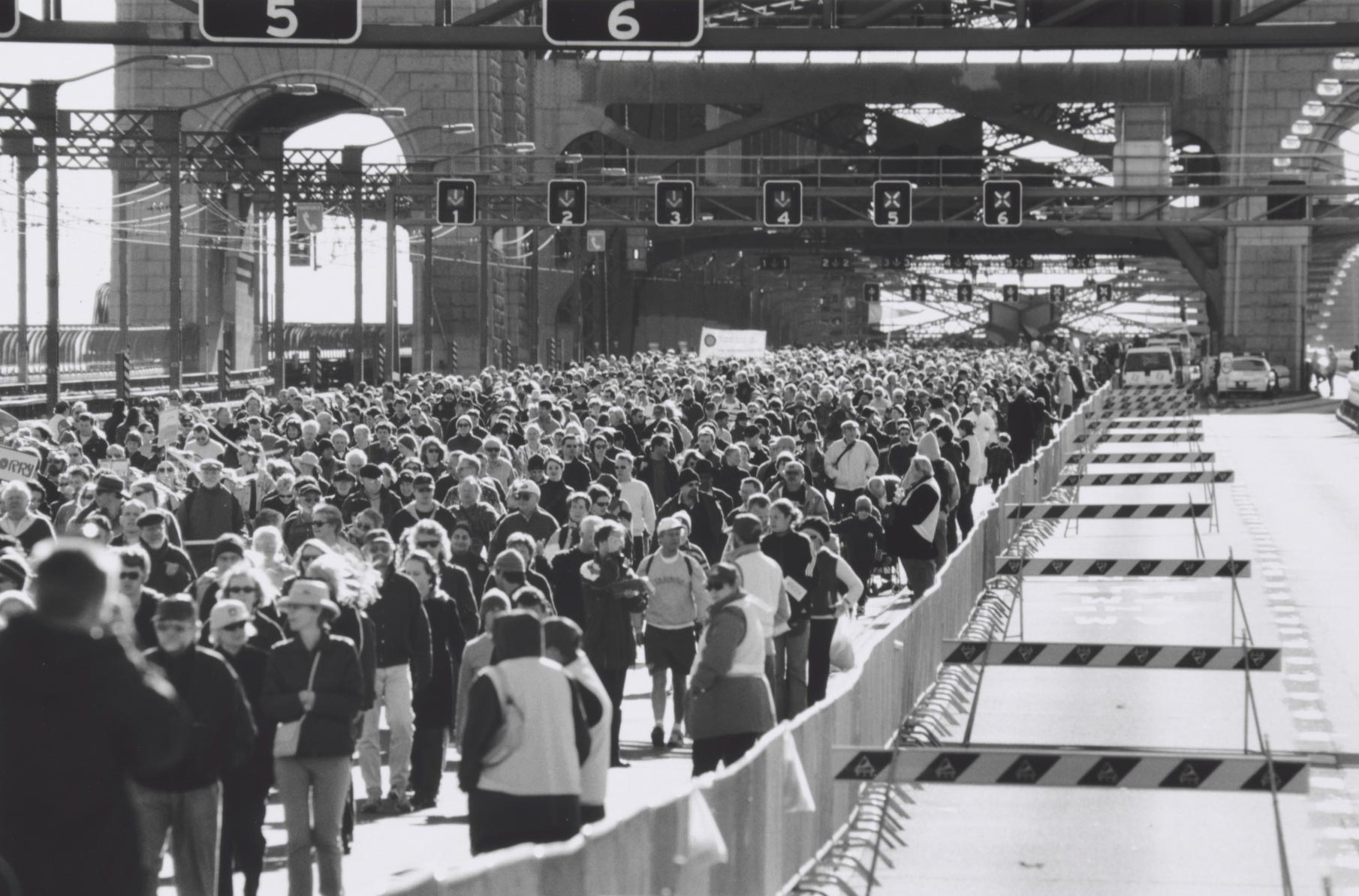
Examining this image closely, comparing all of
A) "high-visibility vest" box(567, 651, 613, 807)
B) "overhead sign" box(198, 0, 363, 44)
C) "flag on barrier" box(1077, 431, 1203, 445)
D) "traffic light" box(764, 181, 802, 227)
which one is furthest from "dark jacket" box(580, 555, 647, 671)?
"traffic light" box(764, 181, 802, 227)

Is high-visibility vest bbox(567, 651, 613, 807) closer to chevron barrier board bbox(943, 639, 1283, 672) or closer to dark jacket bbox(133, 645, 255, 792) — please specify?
dark jacket bbox(133, 645, 255, 792)

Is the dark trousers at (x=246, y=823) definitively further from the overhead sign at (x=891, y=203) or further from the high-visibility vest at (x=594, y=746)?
the overhead sign at (x=891, y=203)

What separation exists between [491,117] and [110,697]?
7898 cm

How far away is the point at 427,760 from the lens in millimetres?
13695

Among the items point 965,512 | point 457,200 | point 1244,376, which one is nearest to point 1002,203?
point 457,200

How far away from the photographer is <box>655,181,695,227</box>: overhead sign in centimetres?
5600

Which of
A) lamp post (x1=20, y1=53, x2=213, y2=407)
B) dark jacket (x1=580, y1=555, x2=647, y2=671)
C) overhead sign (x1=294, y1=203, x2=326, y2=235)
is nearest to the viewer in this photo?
dark jacket (x1=580, y1=555, x2=647, y2=671)

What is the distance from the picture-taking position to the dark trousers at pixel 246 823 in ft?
34.6

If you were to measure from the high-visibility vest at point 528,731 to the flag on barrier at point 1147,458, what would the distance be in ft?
93.1

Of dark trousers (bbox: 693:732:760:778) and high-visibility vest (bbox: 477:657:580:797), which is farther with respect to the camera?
dark trousers (bbox: 693:732:760:778)

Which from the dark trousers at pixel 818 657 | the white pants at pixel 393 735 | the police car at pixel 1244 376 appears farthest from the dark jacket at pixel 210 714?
the police car at pixel 1244 376

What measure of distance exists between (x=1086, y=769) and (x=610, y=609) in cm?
458

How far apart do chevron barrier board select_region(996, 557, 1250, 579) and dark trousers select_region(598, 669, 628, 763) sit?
6.97m

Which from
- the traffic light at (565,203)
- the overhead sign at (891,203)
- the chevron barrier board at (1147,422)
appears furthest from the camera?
the overhead sign at (891,203)
